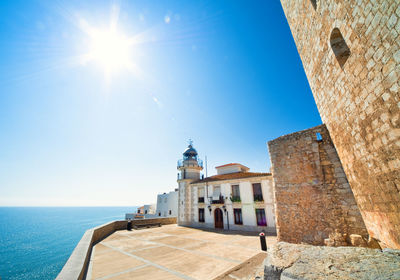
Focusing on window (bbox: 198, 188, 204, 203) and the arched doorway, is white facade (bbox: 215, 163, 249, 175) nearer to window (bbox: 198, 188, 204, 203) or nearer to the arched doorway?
window (bbox: 198, 188, 204, 203)

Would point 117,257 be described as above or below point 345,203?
below

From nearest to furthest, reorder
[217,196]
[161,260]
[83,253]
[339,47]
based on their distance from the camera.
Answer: [339,47] → [83,253] → [161,260] → [217,196]

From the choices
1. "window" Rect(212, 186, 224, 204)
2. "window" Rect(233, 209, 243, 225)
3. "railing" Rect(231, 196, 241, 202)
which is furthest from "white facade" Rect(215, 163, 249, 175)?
"window" Rect(233, 209, 243, 225)

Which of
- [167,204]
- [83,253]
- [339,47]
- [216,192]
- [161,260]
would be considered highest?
[339,47]

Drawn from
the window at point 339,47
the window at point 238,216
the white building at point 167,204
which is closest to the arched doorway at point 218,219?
the window at point 238,216

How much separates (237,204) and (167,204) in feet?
63.6

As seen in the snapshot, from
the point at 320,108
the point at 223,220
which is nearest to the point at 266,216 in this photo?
the point at 223,220

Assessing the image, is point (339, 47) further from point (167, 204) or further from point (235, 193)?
point (167, 204)

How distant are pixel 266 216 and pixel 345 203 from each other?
33.3 feet

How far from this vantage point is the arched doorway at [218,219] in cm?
1649

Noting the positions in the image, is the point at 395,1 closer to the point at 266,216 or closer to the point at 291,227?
the point at 291,227

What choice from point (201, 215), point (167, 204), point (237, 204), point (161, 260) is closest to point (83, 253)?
point (161, 260)

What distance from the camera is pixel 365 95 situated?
3.34 meters

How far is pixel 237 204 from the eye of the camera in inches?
619
